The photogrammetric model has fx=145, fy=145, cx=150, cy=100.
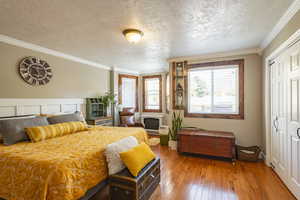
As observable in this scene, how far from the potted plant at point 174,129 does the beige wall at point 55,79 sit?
2.46 meters

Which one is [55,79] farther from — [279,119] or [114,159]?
[279,119]

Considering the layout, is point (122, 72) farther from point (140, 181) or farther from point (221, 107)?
point (140, 181)

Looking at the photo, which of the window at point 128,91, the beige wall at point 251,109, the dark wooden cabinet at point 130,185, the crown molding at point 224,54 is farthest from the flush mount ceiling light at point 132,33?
the window at point 128,91

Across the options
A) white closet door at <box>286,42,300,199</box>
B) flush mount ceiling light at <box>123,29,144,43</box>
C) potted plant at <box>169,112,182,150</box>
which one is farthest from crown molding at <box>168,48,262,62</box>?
flush mount ceiling light at <box>123,29,144,43</box>

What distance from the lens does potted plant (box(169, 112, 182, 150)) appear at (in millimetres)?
3949

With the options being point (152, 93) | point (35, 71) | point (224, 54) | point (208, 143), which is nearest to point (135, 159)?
point (208, 143)

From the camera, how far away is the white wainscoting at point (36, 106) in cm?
264

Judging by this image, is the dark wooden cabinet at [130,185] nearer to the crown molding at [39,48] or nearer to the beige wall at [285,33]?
the beige wall at [285,33]

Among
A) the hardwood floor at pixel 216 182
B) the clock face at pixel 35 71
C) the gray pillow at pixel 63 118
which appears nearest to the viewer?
the hardwood floor at pixel 216 182

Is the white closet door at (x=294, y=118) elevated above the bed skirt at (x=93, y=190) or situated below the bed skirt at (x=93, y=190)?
above

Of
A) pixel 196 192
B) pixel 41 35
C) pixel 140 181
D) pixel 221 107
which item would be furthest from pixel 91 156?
pixel 221 107

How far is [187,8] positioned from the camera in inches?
70.0

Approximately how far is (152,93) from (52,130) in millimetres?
4012

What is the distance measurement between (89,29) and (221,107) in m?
3.40
